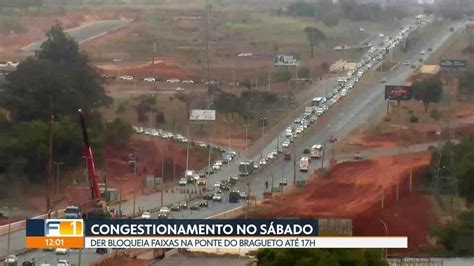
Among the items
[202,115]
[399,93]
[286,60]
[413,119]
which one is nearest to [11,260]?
→ [202,115]

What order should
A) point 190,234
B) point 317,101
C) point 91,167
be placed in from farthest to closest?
point 317,101
point 91,167
point 190,234

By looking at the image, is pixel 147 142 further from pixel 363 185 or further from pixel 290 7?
pixel 290 7

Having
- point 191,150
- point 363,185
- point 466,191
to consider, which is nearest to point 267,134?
point 191,150

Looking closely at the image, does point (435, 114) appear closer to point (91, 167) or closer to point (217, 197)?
point (217, 197)

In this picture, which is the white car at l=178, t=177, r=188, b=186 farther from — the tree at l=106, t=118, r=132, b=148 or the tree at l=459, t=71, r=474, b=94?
the tree at l=459, t=71, r=474, b=94

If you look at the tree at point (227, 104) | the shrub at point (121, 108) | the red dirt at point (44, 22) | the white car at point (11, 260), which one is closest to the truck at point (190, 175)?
the shrub at point (121, 108)

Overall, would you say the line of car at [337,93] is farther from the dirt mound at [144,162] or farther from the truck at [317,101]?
the dirt mound at [144,162]
